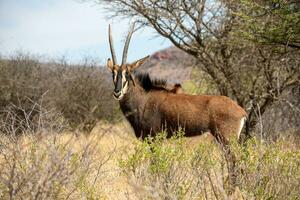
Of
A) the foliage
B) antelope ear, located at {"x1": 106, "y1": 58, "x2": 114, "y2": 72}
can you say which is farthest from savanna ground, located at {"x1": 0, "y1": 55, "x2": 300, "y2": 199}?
the foliage

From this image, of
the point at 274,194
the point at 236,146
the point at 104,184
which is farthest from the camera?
the point at 104,184

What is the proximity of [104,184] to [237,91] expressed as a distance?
5.90m

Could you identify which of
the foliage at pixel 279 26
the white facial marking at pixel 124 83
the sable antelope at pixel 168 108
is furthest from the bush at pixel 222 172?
the white facial marking at pixel 124 83

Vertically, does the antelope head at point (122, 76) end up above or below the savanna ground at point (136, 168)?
above

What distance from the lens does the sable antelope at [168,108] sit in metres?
8.48

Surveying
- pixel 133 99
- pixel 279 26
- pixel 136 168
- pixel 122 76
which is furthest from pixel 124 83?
pixel 136 168

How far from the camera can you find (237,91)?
39.5 feet

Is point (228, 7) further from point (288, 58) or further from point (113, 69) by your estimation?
point (113, 69)

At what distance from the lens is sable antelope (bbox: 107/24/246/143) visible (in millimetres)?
8477

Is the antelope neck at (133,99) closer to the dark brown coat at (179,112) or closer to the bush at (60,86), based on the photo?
the dark brown coat at (179,112)

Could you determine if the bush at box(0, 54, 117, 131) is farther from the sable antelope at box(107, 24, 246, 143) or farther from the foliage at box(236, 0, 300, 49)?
the foliage at box(236, 0, 300, 49)

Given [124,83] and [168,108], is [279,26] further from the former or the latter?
[124,83]

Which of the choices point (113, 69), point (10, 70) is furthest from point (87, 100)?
point (113, 69)

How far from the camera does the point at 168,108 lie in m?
9.05
